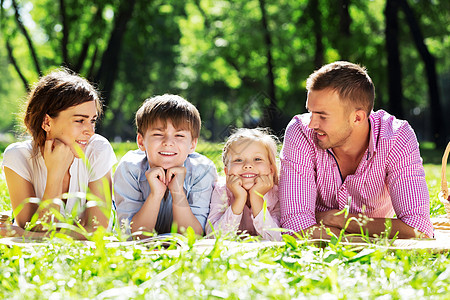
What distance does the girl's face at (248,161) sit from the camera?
11.6 feet

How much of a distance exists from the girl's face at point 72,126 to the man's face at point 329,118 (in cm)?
152

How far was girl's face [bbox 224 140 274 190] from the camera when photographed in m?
3.55

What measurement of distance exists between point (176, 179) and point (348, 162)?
4.22 feet

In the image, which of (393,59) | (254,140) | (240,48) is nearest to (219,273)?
(254,140)

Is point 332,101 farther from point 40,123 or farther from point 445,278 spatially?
point 40,123

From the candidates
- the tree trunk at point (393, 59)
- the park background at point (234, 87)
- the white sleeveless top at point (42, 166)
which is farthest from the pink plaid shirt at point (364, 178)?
the tree trunk at point (393, 59)

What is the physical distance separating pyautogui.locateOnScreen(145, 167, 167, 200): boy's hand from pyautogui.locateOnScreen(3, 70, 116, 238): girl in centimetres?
31

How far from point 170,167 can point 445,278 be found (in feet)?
6.25

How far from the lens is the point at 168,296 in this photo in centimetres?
193

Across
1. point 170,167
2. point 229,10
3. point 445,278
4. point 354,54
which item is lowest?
point 445,278

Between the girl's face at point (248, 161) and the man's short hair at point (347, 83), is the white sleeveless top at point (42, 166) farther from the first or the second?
the man's short hair at point (347, 83)

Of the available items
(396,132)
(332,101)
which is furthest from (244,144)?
(396,132)

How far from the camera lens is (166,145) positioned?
349cm

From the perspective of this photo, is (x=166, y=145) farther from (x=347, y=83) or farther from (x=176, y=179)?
(x=347, y=83)
